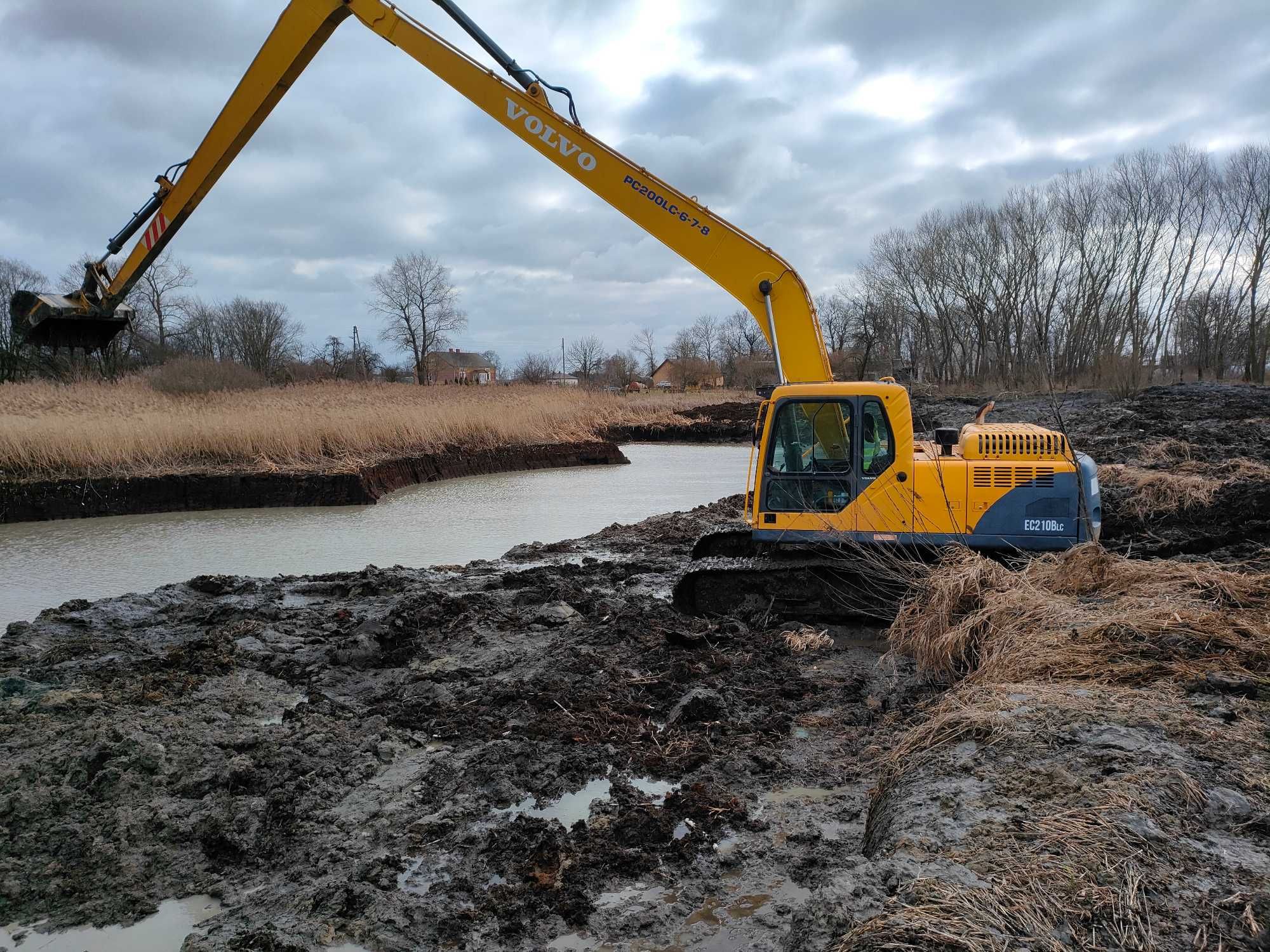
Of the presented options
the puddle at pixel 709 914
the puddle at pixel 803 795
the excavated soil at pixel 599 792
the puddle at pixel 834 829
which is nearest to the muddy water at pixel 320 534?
the excavated soil at pixel 599 792

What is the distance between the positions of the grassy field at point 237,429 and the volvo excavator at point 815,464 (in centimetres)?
812

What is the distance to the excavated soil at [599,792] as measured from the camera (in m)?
2.42

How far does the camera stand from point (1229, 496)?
7953 millimetres

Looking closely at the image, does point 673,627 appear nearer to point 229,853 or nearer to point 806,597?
point 806,597

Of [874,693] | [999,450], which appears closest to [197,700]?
[874,693]

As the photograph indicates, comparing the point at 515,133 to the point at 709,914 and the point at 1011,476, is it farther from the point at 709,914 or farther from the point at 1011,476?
the point at 709,914

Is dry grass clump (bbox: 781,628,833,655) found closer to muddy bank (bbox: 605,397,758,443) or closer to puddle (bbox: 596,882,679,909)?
puddle (bbox: 596,882,679,909)

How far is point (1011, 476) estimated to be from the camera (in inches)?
226

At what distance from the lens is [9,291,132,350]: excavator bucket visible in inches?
384

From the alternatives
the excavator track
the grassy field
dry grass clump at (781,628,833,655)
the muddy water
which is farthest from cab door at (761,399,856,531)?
the grassy field

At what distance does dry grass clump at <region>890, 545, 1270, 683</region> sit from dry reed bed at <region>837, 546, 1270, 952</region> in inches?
0.5

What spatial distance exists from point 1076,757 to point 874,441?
10.1 feet

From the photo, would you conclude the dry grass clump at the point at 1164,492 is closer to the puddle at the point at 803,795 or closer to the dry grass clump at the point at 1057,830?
the dry grass clump at the point at 1057,830

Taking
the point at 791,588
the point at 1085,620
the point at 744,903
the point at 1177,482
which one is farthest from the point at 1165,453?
the point at 744,903
